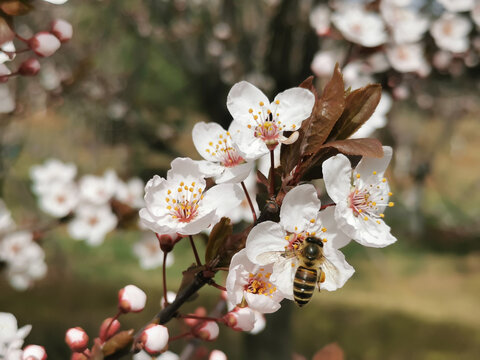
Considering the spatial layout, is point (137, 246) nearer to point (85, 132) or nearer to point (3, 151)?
point (3, 151)

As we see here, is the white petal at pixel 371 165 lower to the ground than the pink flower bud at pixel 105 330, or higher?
higher

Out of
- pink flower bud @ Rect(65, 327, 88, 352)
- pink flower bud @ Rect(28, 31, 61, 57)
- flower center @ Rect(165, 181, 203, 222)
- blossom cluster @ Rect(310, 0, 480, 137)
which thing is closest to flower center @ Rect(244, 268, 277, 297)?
flower center @ Rect(165, 181, 203, 222)

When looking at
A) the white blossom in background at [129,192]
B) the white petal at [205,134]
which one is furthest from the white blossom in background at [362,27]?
the white blossom in background at [129,192]

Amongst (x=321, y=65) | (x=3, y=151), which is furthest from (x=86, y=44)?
(x=321, y=65)

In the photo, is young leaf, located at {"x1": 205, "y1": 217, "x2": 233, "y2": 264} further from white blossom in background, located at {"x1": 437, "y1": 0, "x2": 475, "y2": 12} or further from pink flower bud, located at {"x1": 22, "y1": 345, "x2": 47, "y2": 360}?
white blossom in background, located at {"x1": 437, "y1": 0, "x2": 475, "y2": 12}

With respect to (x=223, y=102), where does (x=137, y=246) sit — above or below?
below

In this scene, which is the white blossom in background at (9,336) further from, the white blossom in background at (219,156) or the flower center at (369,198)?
the flower center at (369,198)
